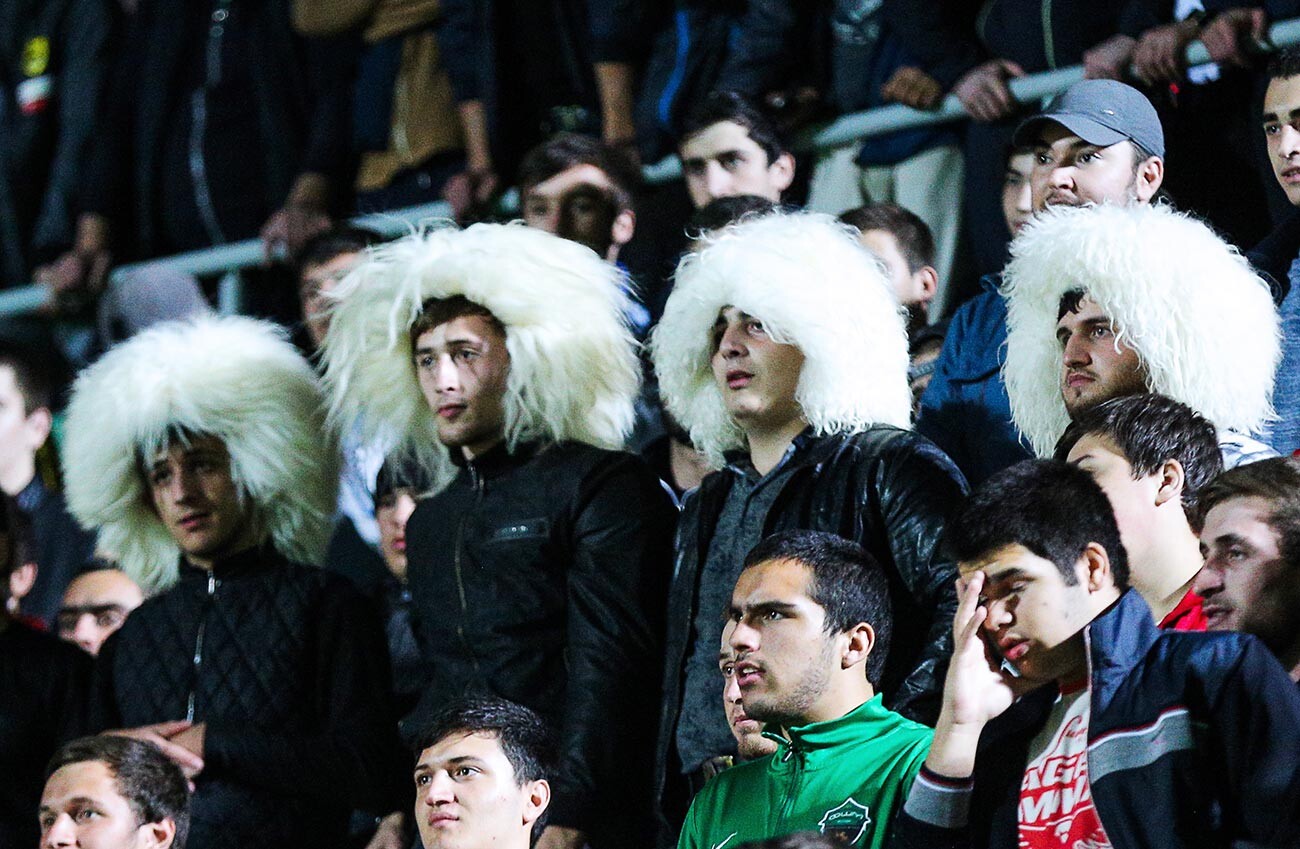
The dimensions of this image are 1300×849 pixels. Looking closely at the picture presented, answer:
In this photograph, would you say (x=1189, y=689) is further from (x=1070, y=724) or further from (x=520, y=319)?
(x=520, y=319)

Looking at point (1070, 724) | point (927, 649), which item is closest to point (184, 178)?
point (927, 649)

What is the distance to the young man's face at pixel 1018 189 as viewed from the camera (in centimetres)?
500

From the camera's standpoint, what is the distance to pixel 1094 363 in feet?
13.3

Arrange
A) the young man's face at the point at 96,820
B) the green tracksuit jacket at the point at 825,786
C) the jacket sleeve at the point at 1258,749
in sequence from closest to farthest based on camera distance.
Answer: the jacket sleeve at the point at 1258,749, the green tracksuit jacket at the point at 825,786, the young man's face at the point at 96,820

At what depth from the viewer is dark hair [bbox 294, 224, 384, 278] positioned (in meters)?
6.20

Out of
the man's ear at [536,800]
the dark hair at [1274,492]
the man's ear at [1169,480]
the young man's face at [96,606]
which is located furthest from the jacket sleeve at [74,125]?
the dark hair at [1274,492]

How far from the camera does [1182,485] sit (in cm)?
356

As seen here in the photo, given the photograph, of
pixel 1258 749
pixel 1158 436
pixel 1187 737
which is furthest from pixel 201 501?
pixel 1258 749

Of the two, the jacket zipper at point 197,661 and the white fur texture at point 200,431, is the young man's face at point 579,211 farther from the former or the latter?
the jacket zipper at point 197,661

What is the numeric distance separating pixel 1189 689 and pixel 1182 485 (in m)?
0.70

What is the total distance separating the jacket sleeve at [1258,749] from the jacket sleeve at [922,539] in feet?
2.96

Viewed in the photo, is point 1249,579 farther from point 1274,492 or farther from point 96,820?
point 96,820

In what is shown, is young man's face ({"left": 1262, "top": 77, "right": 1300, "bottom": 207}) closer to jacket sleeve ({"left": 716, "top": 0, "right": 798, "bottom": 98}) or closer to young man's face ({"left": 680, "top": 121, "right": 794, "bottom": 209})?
young man's face ({"left": 680, "top": 121, "right": 794, "bottom": 209})

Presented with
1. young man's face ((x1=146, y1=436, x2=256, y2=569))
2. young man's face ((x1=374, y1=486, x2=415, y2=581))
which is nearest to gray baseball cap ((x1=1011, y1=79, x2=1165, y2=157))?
young man's face ((x1=374, y1=486, x2=415, y2=581))
